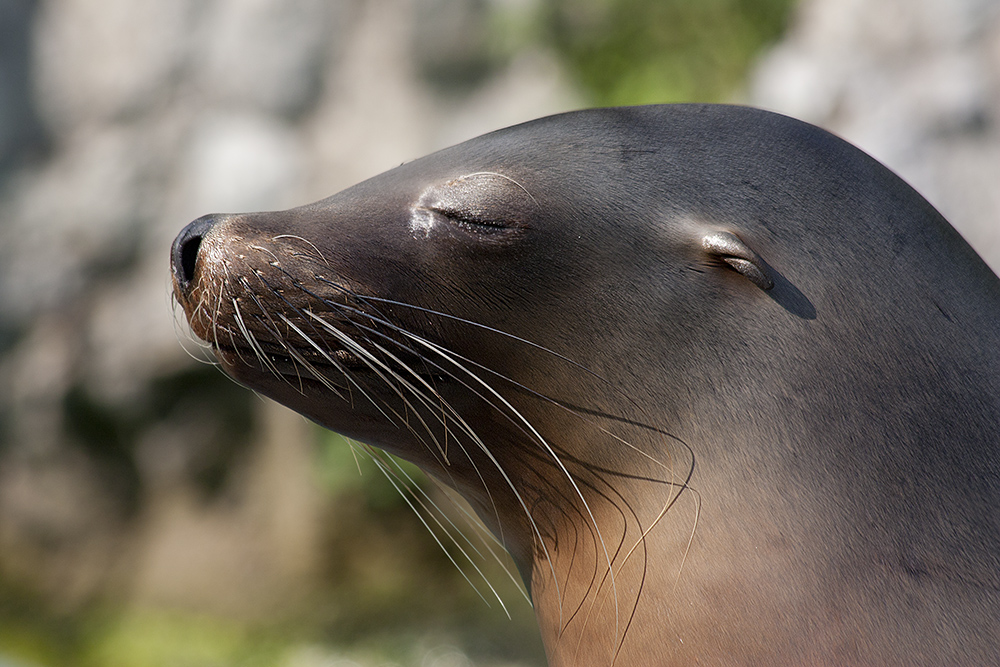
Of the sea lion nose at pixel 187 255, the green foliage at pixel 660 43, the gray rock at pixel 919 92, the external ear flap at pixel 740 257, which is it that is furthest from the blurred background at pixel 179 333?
the external ear flap at pixel 740 257

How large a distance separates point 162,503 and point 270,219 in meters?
5.75

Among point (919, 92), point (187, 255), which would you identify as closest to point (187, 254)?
point (187, 255)

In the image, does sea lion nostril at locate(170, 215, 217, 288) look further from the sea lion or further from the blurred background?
the blurred background

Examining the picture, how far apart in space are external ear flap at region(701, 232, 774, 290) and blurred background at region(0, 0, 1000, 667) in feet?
16.7

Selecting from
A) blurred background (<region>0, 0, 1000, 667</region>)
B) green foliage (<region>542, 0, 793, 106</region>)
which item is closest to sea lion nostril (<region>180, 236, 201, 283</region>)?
green foliage (<region>542, 0, 793, 106</region>)

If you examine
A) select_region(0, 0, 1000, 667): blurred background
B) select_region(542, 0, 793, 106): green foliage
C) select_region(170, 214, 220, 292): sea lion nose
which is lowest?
select_region(0, 0, 1000, 667): blurred background

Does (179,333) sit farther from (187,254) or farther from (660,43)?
(187,254)

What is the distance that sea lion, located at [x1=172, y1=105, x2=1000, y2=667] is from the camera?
5.27 ft

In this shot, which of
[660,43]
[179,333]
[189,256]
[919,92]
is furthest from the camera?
[179,333]

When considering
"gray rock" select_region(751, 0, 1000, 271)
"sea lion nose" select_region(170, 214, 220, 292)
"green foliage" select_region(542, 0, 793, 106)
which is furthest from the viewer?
"green foliage" select_region(542, 0, 793, 106)

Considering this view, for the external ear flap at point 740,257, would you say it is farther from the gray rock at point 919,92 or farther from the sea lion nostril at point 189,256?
the gray rock at point 919,92

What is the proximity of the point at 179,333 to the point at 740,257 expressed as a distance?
18.5ft

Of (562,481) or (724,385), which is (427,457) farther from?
(724,385)

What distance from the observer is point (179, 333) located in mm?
6672
